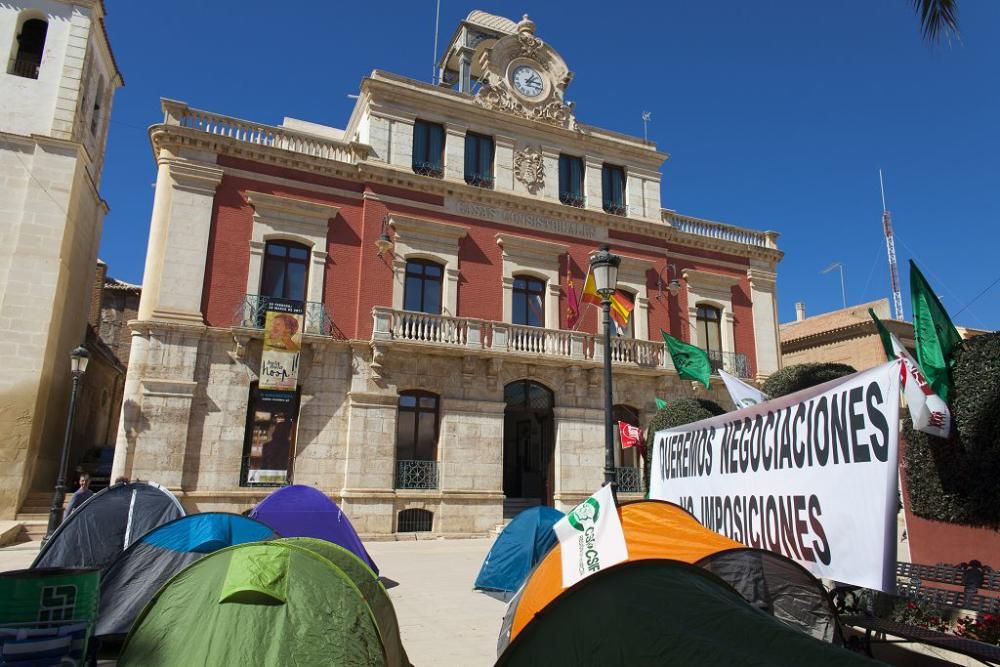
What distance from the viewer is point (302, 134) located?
19.4m

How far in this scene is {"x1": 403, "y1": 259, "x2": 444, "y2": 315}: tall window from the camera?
64.2 ft

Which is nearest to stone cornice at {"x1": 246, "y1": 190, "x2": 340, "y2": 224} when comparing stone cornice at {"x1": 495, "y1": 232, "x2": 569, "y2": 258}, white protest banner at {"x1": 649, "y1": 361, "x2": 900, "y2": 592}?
stone cornice at {"x1": 495, "y1": 232, "x2": 569, "y2": 258}

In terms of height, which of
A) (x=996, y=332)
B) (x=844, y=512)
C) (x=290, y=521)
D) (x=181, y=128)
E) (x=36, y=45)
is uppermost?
(x=36, y=45)

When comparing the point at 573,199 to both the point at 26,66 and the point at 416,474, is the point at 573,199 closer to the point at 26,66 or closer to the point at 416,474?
the point at 416,474

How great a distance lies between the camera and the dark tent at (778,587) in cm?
539

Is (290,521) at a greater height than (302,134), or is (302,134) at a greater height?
(302,134)

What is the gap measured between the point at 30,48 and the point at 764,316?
2768 cm

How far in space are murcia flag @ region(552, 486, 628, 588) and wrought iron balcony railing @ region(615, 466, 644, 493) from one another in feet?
54.5

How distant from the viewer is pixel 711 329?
23969 mm

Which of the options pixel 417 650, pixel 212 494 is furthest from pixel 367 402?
pixel 417 650

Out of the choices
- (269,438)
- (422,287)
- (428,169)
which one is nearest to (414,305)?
(422,287)

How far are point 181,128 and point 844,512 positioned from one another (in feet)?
61.6

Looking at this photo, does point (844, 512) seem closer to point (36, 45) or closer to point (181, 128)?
point (181, 128)

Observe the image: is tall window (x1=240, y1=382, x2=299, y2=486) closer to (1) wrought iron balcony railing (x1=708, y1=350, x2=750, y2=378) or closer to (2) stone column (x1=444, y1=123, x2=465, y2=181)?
(2) stone column (x1=444, y1=123, x2=465, y2=181)
